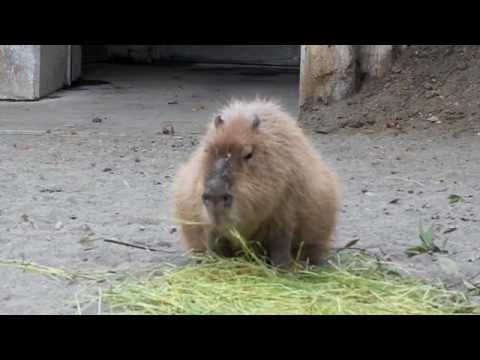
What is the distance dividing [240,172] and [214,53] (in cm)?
1045

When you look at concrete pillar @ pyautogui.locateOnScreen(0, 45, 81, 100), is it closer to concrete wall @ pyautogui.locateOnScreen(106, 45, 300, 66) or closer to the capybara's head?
concrete wall @ pyautogui.locateOnScreen(106, 45, 300, 66)

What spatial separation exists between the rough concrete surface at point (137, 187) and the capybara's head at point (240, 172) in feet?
1.90

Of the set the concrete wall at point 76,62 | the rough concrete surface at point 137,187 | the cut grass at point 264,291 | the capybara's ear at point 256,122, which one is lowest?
the rough concrete surface at point 137,187

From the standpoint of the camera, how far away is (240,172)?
3.28m

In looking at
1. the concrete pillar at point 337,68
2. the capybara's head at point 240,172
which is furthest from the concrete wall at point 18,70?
the capybara's head at point 240,172

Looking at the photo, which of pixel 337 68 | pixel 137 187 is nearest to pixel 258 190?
pixel 137 187

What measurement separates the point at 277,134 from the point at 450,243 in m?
1.12

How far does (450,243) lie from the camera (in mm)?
4180

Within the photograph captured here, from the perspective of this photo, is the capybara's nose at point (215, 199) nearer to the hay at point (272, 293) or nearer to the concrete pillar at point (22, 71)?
the hay at point (272, 293)

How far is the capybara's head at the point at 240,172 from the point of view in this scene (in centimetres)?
319

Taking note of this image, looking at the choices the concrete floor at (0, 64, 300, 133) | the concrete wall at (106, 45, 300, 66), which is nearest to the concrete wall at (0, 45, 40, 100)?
the concrete floor at (0, 64, 300, 133)

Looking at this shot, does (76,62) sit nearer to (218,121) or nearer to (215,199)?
(218,121)

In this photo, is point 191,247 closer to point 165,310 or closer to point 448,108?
point 165,310
